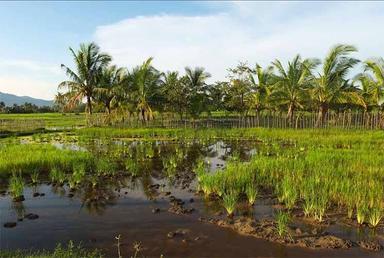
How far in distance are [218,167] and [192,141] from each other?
392 inches

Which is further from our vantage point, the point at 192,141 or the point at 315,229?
the point at 192,141

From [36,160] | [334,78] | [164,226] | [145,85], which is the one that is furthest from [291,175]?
[145,85]

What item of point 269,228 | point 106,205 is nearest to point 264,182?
point 269,228

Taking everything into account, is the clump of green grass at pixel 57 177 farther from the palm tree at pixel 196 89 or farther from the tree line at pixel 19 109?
the tree line at pixel 19 109

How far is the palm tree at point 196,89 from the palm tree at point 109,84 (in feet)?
19.5

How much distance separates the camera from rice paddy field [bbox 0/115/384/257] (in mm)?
6809

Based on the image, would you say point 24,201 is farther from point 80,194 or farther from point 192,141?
point 192,141

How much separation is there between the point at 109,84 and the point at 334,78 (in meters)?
17.2

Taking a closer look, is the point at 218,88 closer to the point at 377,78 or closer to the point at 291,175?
the point at 377,78

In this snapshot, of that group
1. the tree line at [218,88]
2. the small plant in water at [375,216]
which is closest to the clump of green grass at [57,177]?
the small plant in water at [375,216]

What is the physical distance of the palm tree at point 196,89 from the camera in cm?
3550

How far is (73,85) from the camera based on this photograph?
29.9m

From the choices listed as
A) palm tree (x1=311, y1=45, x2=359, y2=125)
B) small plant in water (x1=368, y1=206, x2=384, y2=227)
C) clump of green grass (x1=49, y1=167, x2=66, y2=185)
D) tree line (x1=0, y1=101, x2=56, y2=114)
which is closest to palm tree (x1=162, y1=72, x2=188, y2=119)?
palm tree (x1=311, y1=45, x2=359, y2=125)

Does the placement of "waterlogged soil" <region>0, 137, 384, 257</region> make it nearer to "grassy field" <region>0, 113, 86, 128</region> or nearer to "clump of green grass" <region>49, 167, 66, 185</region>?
"clump of green grass" <region>49, 167, 66, 185</region>
